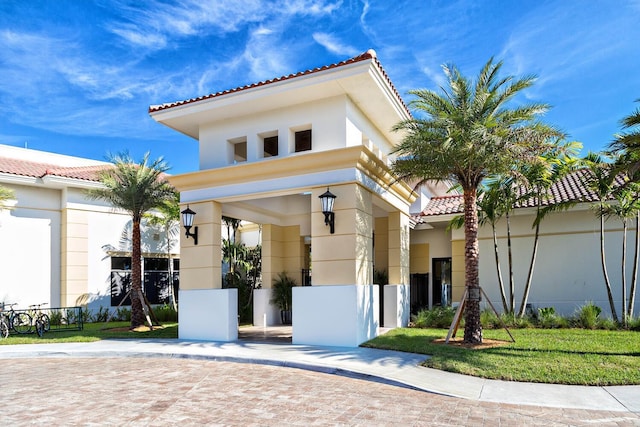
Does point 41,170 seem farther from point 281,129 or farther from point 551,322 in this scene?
point 551,322

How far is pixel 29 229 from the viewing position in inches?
752

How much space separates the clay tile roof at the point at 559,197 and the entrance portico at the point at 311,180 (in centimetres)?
297

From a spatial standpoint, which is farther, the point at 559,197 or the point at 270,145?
the point at 559,197

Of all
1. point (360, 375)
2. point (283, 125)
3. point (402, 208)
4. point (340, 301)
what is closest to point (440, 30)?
point (283, 125)

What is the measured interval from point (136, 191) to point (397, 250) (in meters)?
9.11

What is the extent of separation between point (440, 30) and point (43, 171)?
16777 mm

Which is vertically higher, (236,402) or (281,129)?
(281,129)

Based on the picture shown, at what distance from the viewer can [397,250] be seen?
15539mm

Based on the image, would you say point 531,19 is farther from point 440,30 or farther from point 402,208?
point 402,208

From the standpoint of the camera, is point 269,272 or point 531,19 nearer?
point 531,19

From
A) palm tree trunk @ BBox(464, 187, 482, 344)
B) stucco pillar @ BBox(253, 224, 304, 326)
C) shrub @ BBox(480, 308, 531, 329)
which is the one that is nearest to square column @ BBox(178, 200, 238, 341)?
stucco pillar @ BBox(253, 224, 304, 326)

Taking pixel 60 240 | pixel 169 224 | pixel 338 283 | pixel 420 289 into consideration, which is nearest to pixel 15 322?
pixel 60 240

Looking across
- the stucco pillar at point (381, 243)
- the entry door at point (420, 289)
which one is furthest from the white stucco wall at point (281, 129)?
the entry door at point (420, 289)

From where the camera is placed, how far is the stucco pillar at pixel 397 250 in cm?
1549
